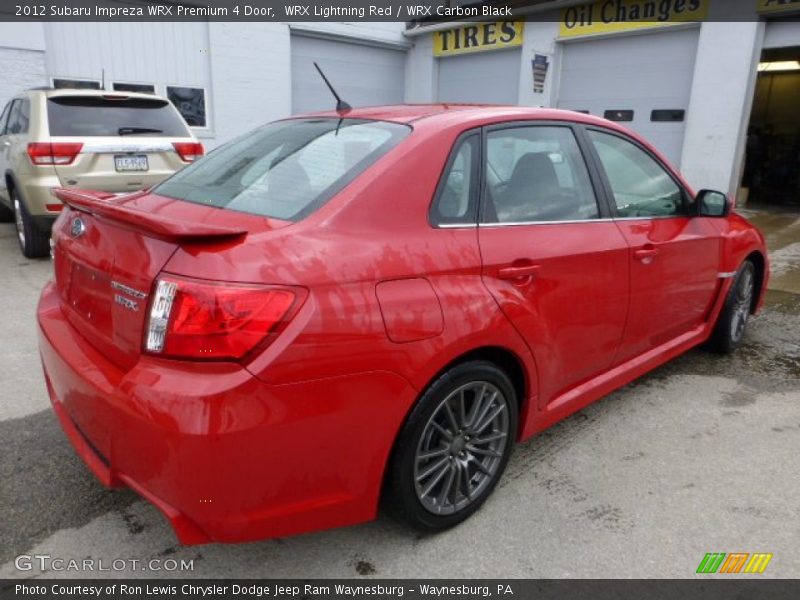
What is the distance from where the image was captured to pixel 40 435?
301 centimetres

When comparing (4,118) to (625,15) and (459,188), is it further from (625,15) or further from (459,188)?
(625,15)

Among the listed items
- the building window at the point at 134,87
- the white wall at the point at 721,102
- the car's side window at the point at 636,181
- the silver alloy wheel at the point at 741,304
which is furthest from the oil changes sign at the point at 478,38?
the car's side window at the point at 636,181

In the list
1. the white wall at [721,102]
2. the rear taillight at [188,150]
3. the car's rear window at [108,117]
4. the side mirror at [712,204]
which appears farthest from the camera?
the white wall at [721,102]

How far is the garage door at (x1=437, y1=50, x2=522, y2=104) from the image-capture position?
44.0 feet

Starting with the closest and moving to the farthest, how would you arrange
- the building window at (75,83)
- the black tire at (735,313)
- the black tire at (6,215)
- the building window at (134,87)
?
the black tire at (735,313) < the black tire at (6,215) < the building window at (75,83) < the building window at (134,87)

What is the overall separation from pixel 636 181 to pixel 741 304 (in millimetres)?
A: 1565

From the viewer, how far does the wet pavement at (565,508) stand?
7.35ft

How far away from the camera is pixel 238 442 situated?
1727 millimetres

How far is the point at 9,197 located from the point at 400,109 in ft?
20.1

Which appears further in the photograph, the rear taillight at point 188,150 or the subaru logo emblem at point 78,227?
the rear taillight at point 188,150

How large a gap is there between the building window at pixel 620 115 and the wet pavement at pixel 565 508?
8.69m

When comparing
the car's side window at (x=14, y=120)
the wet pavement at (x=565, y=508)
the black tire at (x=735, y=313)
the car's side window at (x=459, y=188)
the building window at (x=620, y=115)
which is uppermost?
the building window at (x=620, y=115)

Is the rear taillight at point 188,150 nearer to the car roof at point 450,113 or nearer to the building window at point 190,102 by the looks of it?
the car roof at point 450,113

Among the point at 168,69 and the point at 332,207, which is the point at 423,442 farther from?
the point at 168,69
